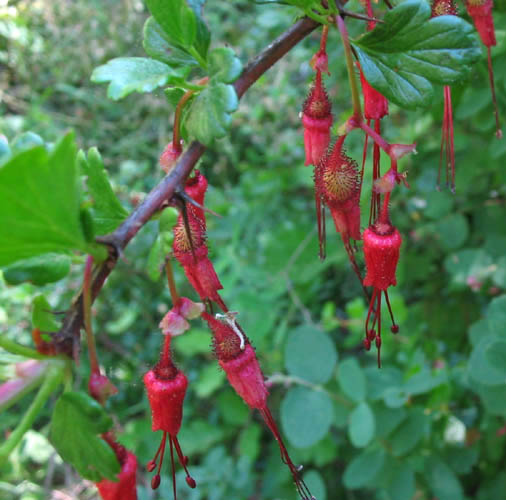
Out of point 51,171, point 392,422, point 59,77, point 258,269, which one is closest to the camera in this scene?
point 51,171

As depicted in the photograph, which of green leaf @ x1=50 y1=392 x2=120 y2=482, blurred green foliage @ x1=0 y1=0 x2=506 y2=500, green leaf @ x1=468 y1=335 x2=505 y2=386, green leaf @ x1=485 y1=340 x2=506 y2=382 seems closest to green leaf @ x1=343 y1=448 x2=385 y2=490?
blurred green foliage @ x1=0 y1=0 x2=506 y2=500

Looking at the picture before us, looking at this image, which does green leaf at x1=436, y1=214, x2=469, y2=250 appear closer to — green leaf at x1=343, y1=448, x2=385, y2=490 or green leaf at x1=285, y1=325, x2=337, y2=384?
green leaf at x1=285, y1=325, x2=337, y2=384

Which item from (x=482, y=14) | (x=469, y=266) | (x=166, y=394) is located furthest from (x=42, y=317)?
(x=469, y=266)

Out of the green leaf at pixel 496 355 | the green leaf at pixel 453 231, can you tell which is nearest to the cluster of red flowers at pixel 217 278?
the green leaf at pixel 496 355

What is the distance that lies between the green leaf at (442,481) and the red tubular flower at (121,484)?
0.84 m

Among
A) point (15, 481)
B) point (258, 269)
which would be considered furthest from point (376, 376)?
point (15, 481)

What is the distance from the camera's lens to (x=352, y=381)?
1210 millimetres

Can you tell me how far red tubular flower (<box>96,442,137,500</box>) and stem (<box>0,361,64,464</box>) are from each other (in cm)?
8

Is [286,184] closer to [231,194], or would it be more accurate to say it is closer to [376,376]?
[231,194]

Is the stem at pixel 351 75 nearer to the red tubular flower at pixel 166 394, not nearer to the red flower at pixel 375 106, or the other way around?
the red flower at pixel 375 106

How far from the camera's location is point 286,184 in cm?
202

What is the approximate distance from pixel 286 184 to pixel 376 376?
2.97 ft

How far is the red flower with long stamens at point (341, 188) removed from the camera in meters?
0.60

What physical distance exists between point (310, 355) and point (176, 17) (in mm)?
862
